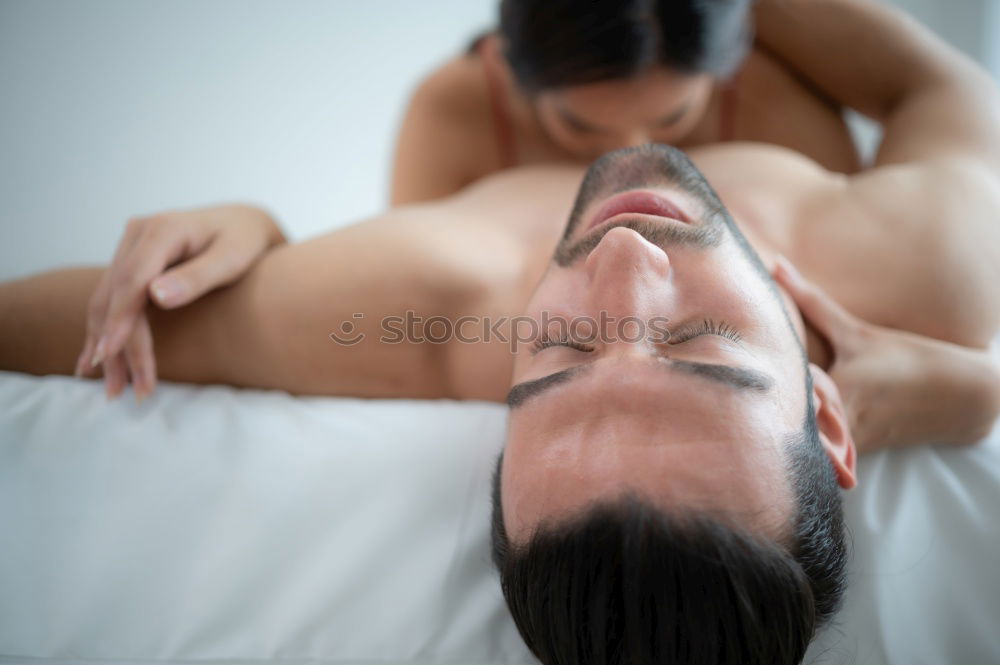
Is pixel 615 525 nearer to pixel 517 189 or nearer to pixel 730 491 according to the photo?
pixel 730 491

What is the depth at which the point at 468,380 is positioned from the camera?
0.78 meters

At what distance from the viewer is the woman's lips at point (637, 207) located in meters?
0.62

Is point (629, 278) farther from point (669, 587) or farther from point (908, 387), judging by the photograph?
point (908, 387)

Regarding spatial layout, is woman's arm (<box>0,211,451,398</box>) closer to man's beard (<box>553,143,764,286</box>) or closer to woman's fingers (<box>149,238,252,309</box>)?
woman's fingers (<box>149,238,252,309</box>)

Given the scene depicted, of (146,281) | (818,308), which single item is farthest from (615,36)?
(146,281)

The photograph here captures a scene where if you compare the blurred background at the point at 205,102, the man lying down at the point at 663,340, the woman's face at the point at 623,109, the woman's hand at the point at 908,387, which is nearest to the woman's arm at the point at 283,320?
the man lying down at the point at 663,340

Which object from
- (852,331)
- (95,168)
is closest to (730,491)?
(852,331)

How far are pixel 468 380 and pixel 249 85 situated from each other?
897mm

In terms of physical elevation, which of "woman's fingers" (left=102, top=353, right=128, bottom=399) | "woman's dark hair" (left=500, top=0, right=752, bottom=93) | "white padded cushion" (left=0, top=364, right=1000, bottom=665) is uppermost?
"woman's dark hair" (left=500, top=0, right=752, bottom=93)

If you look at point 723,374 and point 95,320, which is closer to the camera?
point 723,374

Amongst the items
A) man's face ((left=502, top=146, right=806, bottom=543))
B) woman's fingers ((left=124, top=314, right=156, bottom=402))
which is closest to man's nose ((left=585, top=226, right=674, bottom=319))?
man's face ((left=502, top=146, right=806, bottom=543))

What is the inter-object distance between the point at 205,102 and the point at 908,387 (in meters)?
1.26

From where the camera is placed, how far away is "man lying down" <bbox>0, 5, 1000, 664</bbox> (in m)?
0.47

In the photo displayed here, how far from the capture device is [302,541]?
62 centimetres
